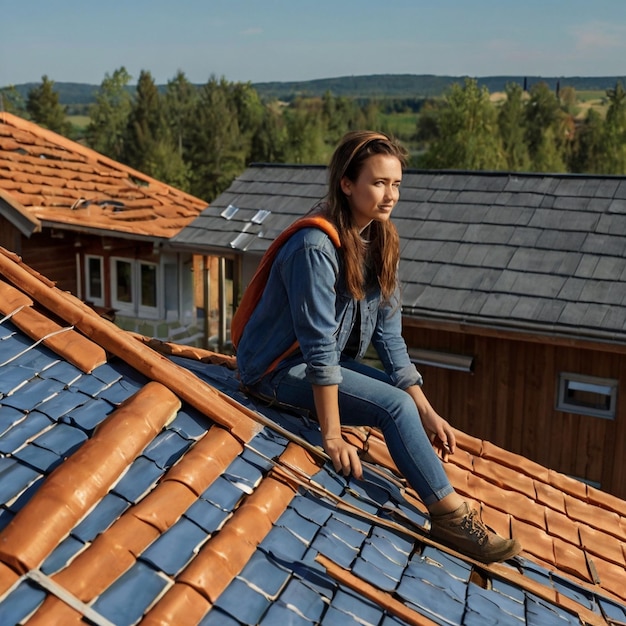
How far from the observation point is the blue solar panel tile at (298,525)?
8.41ft

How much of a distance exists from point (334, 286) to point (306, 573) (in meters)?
1.20

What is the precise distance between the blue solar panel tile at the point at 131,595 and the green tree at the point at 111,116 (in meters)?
52.4

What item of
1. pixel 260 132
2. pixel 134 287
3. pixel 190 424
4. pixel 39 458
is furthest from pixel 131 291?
pixel 260 132

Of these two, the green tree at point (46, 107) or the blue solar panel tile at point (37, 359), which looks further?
the green tree at point (46, 107)

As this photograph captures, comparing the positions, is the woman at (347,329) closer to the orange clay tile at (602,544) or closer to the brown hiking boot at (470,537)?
the brown hiking boot at (470,537)

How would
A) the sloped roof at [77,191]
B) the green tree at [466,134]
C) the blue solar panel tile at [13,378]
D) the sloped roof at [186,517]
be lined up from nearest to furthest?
1. the sloped roof at [186,517]
2. the blue solar panel tile at [13,378]
3. the sloped roof at [77,191]
4. the green tree at [466,134]

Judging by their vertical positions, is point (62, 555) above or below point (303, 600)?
above

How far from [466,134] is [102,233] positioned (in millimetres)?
27572

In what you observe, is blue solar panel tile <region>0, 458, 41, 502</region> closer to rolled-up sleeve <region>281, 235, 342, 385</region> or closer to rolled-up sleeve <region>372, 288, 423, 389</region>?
rolled-up sleeve <region>281, 235, 342, 385</region>

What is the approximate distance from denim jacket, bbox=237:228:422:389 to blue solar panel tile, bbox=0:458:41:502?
3.64 feet

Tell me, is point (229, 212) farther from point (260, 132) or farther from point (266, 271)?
point (260, 132)

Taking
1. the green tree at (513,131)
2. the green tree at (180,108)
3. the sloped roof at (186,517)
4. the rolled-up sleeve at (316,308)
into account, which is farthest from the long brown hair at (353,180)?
the green tree at (180,108)

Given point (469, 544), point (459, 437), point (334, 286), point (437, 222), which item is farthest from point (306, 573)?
point (437, 222)

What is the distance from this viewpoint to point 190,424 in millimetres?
2771
